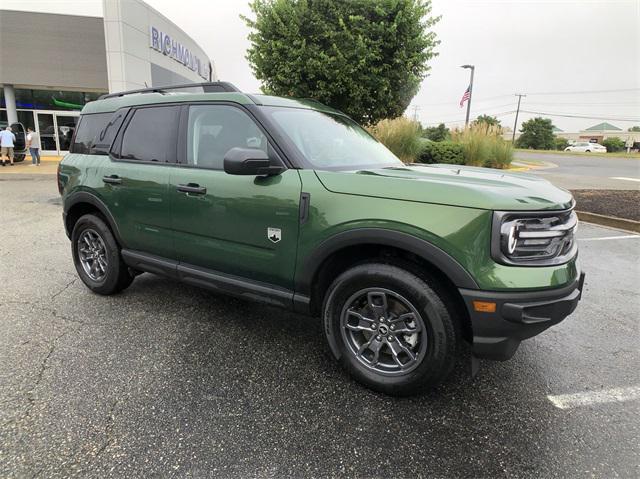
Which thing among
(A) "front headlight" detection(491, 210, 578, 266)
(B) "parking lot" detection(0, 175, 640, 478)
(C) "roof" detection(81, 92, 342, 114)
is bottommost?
(B) "parking lot" detection(0, 175, 640, 478)

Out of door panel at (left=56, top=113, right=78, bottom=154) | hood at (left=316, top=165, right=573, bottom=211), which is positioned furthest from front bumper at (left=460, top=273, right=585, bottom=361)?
door panel at (left=56, top=113, right=78, bottom=154)

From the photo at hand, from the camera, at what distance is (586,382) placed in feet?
9.16

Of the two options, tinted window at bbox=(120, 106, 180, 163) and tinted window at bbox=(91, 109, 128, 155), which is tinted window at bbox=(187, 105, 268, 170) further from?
tinted window at bbox=(91, 109, 128, 155)

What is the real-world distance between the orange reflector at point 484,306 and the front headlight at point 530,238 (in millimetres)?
225

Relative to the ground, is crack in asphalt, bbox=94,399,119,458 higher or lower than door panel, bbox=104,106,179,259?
lower

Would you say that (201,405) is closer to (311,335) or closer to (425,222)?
(311,335)

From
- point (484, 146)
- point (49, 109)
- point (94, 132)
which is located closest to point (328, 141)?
point (94, 132)

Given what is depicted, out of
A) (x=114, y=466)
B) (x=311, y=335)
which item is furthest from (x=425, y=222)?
(x=114, y=466)

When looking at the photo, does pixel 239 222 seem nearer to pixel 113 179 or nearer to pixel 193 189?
pixel 193 189

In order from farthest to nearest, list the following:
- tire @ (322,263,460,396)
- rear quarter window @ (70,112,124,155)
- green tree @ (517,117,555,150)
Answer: green tree @ (517,117,555,150) < rear quarter window @ (70,112,124,155) < tire @ (322,263,460,396)

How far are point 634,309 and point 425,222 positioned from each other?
3080mm

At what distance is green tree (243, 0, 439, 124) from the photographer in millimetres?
9938

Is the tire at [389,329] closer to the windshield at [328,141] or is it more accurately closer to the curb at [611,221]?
the windshield at [328,141]

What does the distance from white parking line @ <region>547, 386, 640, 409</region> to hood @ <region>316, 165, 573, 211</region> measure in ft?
3.94
